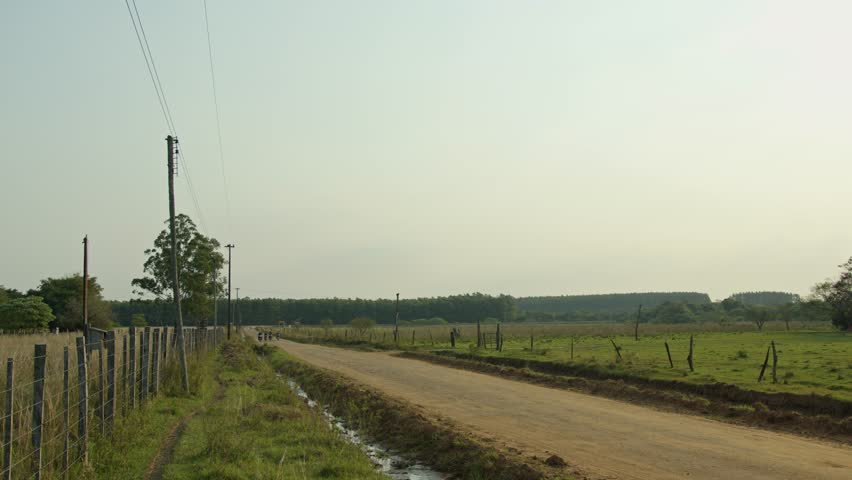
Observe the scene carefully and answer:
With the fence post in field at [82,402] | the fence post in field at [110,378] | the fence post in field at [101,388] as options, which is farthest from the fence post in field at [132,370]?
the fence post in field at [82,402]

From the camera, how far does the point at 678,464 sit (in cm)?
1348

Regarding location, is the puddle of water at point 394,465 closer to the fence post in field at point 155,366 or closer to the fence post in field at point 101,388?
the fence post in field at point 101,388

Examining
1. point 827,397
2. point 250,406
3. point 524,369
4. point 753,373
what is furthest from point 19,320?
point 827,397

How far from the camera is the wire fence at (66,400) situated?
30.2ft

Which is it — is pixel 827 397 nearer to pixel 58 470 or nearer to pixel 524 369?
pixel 524 369

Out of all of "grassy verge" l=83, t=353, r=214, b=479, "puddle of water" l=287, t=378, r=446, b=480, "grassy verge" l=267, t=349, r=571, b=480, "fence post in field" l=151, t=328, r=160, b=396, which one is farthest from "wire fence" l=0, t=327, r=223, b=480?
"grassy verge" l=267, t=349, r=571, b=480

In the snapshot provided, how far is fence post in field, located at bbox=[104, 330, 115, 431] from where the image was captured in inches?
564

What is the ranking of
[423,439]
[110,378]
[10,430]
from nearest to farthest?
[10,430] → [110,378] → [423,439]

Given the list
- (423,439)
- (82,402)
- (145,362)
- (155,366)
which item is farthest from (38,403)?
(155,366)

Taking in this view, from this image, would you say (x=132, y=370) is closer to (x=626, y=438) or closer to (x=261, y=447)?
(x=261, y=447)

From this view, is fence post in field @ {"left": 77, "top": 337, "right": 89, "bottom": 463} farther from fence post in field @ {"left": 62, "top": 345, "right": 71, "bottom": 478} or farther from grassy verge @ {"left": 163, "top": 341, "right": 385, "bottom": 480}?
grassy verge @ {"left": 163, "top": 341, "right": 385, "bottom": 480}

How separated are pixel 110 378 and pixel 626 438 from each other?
10.8m

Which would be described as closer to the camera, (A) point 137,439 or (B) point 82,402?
(B) point 82,402

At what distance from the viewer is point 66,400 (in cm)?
1073
